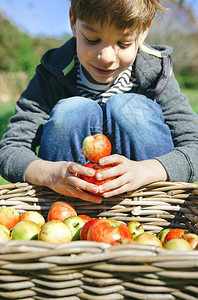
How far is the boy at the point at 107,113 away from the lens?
1.55 m

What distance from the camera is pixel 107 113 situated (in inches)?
70.4

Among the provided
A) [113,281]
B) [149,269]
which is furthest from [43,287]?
[149,269]

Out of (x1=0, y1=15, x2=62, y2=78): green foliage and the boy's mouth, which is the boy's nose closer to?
the boy's mouth

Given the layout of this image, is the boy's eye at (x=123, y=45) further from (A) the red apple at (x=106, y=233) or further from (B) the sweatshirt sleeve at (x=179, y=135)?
(A) the red apple at (x=106, y=233)

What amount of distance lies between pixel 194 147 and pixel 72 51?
0.92 metres

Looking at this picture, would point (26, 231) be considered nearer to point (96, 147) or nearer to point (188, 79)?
point (96, 147)

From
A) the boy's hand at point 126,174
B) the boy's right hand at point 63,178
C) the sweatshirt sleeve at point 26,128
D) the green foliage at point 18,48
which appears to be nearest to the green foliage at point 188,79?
the green foliage at point 18,48

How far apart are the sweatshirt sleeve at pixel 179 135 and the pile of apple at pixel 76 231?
32 cm

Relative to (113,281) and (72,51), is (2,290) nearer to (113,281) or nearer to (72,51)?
(113,281)

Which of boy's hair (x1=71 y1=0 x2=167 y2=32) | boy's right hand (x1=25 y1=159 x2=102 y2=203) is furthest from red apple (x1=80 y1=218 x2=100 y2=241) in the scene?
boy's hair (x1=71 y1=0 x2=167 y2=32)

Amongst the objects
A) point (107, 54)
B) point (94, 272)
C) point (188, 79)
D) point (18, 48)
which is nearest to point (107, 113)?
point (107, 54)

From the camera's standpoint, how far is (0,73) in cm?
804

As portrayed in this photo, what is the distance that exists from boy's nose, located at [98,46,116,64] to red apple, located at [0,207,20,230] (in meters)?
0.81

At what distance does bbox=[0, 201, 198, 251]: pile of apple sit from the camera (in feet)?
4.04
